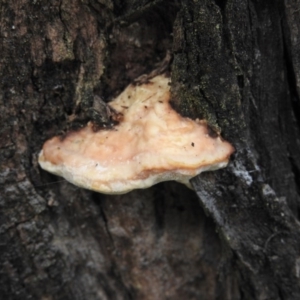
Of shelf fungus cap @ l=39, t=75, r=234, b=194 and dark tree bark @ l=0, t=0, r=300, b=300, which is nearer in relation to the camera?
shelf fungus cap @ l=39, t=75, r=234, b=194

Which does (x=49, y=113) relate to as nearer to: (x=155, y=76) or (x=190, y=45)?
(x=155, y=76)

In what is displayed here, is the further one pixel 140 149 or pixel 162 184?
pixel 162 184

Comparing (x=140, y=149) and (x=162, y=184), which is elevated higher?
(x=140, y=149)

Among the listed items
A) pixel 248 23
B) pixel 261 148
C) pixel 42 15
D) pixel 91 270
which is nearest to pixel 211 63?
pixel 248 23

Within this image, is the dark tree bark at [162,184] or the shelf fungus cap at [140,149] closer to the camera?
the shelf fungus cap at [140,149]
